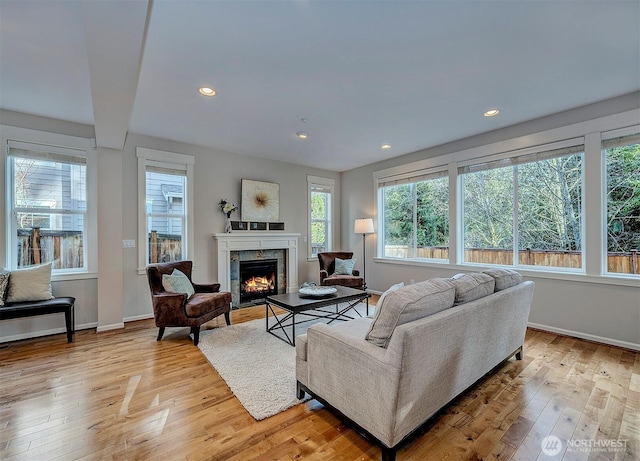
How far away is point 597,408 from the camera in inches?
80.0

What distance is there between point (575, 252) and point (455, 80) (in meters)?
2.59

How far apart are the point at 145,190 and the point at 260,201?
1.80m

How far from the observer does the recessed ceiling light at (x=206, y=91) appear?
282 cm

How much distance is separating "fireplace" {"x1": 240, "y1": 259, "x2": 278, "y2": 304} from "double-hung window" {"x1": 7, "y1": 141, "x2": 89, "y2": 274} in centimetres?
220

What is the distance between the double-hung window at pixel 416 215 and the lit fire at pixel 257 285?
2349mm

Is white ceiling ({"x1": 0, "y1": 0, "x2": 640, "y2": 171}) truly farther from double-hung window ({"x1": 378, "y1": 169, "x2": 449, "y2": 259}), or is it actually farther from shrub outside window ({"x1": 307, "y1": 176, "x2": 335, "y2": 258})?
shrub outside window ({"x1": 307, "y1": 176, "x2": 335, "y2": 258})

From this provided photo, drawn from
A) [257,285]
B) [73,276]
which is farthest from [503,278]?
[73,276]

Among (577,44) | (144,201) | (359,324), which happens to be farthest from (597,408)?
(144,201)

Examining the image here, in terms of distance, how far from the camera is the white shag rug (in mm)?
2131

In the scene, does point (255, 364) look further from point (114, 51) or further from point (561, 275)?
point (561, 275)

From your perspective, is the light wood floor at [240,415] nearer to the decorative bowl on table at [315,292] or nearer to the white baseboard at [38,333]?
the white baseboard at [38,333]

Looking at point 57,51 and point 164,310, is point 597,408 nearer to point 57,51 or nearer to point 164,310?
point 164,310

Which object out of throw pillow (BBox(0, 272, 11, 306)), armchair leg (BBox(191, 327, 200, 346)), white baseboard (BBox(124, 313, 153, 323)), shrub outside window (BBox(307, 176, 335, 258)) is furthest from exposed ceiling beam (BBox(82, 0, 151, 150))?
shrub outside window (BBox(307, 176, 335, 258))

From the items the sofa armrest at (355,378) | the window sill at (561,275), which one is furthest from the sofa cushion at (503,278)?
the window sill at (561,275)
